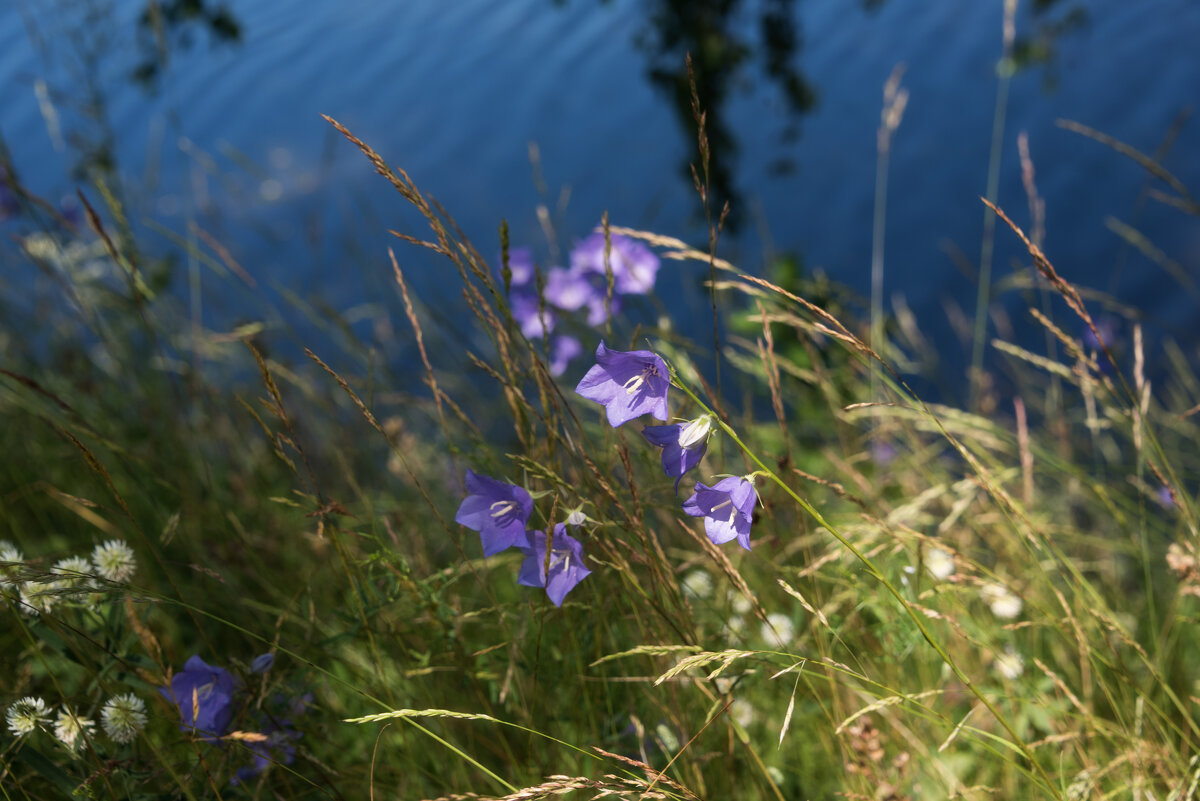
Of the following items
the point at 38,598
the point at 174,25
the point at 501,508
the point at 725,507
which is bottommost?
the point at 725,507

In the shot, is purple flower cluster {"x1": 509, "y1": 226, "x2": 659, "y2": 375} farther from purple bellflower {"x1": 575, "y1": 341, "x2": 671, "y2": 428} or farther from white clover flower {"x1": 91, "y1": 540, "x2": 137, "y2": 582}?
white clover flower {"x1": 91, "y1": 540, "x2": 137, "y2": 582}

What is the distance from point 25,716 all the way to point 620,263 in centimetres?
134

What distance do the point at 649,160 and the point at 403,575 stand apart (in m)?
6.20

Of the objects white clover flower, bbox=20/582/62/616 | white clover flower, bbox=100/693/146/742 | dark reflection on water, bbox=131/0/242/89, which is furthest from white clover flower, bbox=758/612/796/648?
dark reflection on water, bbox=131/0/242/89

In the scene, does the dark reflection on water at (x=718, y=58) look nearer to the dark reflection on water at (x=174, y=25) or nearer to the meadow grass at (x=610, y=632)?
the dark reflection on water at (x=174, y=25)

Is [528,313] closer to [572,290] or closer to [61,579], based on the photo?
[572,290]

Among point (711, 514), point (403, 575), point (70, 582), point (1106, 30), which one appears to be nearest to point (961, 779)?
point (711, 514)

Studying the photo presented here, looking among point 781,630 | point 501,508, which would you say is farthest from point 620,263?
point 501,508

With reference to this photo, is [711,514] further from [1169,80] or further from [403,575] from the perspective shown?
[1169,80]

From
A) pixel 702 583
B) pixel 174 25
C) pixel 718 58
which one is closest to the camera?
pixel 702 583

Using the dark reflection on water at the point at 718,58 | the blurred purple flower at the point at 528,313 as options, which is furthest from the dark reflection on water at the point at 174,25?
the blurred purple flower at the point at 528,313

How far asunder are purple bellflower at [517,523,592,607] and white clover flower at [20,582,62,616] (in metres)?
0.54

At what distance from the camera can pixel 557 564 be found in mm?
1105

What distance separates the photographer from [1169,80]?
656 centimetres
